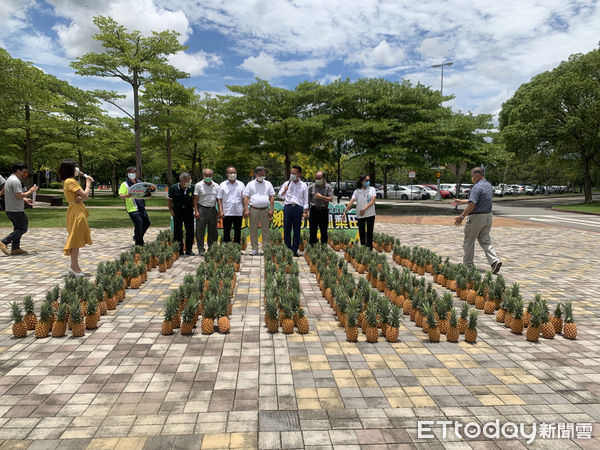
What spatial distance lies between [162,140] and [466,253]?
88.1 ft

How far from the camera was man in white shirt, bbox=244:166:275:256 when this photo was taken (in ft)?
30.3

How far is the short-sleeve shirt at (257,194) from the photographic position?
30.3 feet

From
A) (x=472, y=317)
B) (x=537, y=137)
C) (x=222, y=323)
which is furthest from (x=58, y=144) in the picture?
(x=537, y=137)

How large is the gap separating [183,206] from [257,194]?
1.74 meters

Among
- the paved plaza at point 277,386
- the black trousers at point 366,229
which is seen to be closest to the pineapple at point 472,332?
the paved plaza at point 277,386

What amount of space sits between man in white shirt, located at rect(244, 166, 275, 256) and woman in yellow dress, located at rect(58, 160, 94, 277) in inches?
142

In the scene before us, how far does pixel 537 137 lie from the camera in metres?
33.8

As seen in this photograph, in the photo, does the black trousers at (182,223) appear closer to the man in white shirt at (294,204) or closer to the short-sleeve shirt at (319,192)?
the man in white shirt at (294,204)

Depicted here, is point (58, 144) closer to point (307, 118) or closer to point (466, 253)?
point (307, 118)

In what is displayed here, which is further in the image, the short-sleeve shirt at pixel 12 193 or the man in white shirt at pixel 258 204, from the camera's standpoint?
the man in white shirt at pixel 258 204

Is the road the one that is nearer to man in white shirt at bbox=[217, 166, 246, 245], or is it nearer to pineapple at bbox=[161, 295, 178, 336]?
man in white shirt at bbox=[217, 166, 246, 245]

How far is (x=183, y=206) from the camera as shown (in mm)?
9023

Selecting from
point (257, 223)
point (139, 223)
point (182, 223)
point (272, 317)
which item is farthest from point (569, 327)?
point (139, 223)

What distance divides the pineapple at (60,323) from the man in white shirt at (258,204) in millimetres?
5172
